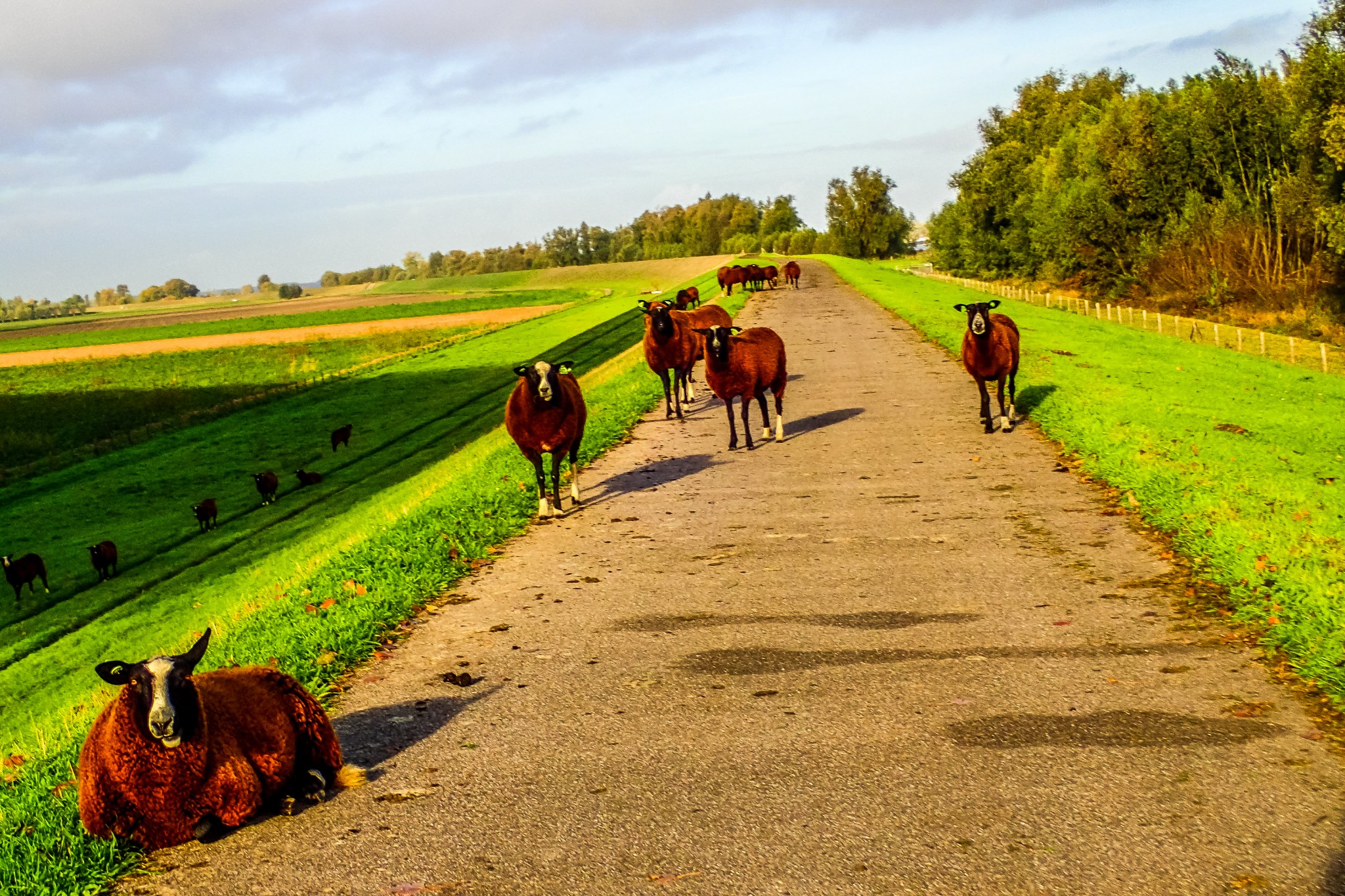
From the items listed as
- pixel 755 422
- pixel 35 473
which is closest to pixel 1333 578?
pixel 755 422

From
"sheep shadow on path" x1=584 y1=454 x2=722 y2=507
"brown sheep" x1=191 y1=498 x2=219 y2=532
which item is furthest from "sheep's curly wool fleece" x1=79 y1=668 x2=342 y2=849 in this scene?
"brown sheep" x1=191 y1=498 x2=219 y2=532

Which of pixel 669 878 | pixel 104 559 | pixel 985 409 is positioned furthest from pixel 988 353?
pixel 104 559

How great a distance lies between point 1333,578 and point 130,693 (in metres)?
9.71

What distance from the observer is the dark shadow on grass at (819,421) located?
21062 mm

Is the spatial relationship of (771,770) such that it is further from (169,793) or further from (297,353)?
(297,353)

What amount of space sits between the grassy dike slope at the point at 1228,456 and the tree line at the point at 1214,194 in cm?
2053

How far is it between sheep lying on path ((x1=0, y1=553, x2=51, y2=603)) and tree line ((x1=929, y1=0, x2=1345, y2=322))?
48.5 metres

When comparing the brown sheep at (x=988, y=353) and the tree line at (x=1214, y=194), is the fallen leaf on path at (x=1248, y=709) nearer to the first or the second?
the brown sheep at (x=988, y=353)

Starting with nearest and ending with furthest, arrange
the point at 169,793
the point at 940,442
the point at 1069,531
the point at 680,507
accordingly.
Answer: the point at 169,793
the point at 1069,531
the point at 680,507
the point at 940,442

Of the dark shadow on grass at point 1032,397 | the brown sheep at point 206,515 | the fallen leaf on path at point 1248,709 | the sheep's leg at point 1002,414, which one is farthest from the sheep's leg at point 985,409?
the brown sheep at point 206,515

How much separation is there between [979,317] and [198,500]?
2780 cm

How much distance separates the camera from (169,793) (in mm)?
6473

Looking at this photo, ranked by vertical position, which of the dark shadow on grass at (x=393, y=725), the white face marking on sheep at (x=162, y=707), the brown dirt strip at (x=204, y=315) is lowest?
the dark shadow on grass at (x=393, y=725)

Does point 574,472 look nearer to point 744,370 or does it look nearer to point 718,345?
point 718,345
